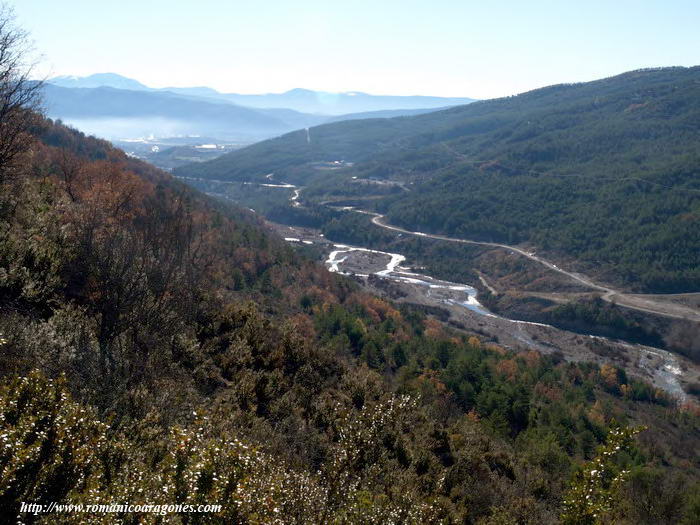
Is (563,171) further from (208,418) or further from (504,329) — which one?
(208,418)

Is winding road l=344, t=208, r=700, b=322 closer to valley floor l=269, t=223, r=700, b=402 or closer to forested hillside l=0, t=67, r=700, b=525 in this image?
valley floor l=269, t=223, r=700, b=402

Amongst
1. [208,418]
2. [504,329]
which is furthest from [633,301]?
[208,418]

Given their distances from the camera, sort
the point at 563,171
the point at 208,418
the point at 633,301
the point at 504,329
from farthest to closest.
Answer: the point at 563,171 < the point at 633,301 < the point at 504,329 < the point at 208,418

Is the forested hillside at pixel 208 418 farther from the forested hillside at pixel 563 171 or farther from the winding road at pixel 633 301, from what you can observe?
the forested hillside at pixel 563 171

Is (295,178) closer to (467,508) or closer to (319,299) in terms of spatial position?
(319,299)

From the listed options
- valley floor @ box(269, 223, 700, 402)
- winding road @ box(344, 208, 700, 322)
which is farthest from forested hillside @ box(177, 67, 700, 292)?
valley floor @ box(269, 223, 700, 402)

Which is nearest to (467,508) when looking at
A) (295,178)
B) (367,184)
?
(367,184)

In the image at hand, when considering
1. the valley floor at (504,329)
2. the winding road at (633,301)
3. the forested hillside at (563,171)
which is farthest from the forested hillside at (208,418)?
the forested hillside at (563,171)

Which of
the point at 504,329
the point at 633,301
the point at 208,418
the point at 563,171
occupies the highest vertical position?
the point at 563,171
